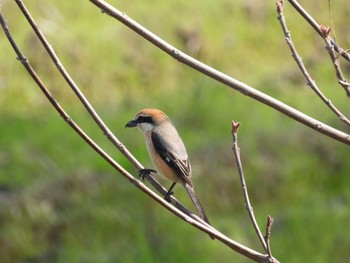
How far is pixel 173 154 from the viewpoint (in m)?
3.33

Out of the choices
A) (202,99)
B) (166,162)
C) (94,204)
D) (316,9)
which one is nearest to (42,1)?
(202,99)

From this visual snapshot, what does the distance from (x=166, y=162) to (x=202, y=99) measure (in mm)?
4097

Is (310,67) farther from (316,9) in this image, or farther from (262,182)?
(262,182)

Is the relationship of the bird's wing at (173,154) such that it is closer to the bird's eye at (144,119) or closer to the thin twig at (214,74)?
the bird's eye at (144,119)

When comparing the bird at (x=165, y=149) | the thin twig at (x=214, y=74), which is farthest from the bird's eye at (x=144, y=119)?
the thin twig at (x=214, y=74)

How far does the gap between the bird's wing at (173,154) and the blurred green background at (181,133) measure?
131 cm

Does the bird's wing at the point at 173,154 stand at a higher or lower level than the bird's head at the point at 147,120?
lower

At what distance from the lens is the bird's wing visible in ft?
10.9

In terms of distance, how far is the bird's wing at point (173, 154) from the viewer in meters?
3.32

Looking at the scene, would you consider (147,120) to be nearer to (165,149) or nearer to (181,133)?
(165,149)

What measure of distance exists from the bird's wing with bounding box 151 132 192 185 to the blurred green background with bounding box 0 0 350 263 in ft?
4.30

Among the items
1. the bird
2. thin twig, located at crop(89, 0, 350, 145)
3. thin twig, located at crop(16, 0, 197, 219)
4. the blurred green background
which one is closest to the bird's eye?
the bird

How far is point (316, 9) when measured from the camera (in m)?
9.48

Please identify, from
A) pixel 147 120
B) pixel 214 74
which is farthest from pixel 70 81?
pixel 147 120
